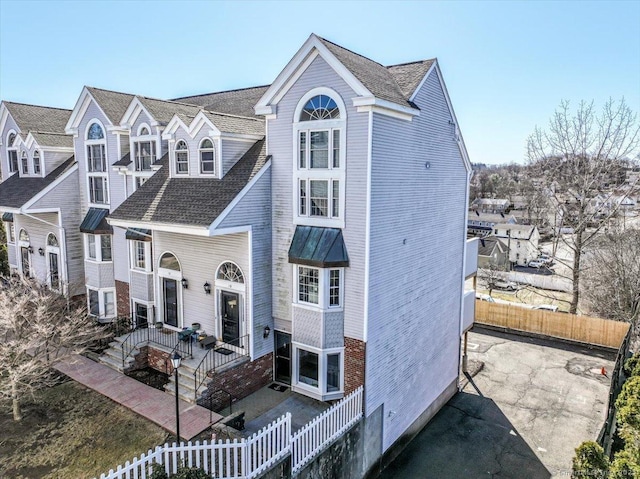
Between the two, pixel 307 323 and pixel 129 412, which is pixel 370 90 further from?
pixel 129 412

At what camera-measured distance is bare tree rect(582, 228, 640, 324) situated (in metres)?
26.4

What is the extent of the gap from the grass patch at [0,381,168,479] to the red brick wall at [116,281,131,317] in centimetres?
542

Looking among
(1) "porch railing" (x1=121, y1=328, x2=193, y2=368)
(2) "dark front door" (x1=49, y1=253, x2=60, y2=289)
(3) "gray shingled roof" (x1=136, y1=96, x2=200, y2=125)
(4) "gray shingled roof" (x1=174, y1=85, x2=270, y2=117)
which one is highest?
(4) "gray shingled roof" (x1=174, y1=85, x2=270, y2=117)

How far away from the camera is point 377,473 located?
1291cm

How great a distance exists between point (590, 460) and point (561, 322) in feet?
55.0

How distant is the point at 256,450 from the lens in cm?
966

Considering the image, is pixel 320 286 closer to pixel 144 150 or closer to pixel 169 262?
pixel 169 262

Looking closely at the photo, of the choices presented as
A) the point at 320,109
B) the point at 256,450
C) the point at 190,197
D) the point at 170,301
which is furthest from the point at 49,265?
the point at 320,109

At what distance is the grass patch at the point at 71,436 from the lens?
9852 mm

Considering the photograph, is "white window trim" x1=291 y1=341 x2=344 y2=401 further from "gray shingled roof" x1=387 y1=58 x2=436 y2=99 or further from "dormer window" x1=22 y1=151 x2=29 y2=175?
"dormer window" x1=22 y1=151 x2=29 y2=175

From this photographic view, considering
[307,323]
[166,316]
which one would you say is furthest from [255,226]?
[166,316]

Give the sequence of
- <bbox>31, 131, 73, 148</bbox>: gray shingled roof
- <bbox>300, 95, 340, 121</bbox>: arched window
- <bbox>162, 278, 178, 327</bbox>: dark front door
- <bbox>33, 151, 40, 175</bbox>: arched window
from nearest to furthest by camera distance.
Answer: <bbox>300, 95, 340, 121</bbox>: arched window
<bbox>162, 278, 178, 327</bbox>: dark front door
<bbox>31, 131, 73, 148</bbox>: gray shingled roof
<bbox>33, 151, 40, 175</bbox>: arched window

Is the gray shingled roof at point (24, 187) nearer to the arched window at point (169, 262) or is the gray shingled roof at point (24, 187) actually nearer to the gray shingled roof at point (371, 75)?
the arched window at point (169, 262)

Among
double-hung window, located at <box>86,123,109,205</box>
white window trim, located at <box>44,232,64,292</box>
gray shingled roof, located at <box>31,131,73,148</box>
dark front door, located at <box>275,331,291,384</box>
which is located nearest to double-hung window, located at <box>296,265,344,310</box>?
dark front door, located at <box>275,331,291,384</box>
